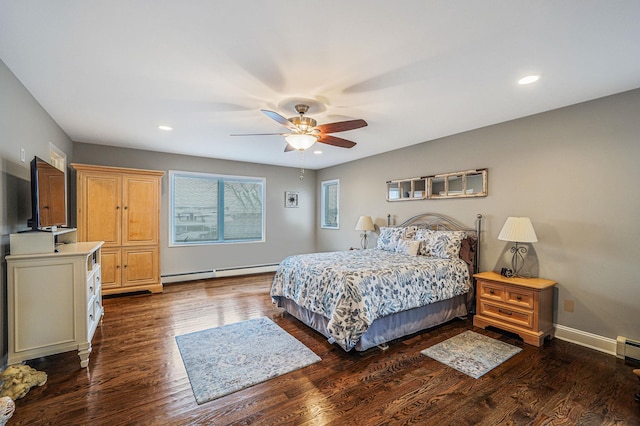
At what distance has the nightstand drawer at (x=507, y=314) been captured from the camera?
3066mm

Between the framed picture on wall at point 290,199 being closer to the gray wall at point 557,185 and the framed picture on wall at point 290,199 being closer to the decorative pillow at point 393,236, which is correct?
the decorative pillow at point 393,236

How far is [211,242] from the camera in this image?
5984mm

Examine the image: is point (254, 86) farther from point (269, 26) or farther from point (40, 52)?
point (40, 52)

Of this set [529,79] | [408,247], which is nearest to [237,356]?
[408,247]

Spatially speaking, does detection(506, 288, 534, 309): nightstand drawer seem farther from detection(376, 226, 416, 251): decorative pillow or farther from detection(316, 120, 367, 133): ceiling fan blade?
detection(316, 120, 367, 133): ceiling fan blade

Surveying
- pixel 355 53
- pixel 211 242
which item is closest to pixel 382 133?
pixel 355 53

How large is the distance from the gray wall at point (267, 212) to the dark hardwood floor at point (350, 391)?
8.29 ft

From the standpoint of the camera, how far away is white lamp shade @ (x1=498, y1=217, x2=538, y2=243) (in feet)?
10.2

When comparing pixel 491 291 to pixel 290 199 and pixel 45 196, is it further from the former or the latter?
pixel 45 196

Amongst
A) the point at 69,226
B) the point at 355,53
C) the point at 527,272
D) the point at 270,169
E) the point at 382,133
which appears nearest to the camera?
the point at 355,53

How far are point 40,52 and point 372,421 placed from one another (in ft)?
11.7

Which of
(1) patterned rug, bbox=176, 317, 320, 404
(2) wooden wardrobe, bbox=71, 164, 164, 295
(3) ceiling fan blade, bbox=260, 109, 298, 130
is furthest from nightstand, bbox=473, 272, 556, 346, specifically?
(2) wooden wardrobe, bbox=71, 164, 164, 295

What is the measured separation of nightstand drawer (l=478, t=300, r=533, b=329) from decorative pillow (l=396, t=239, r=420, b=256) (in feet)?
3.33

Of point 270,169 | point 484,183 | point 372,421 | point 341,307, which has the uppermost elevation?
point 270,169
